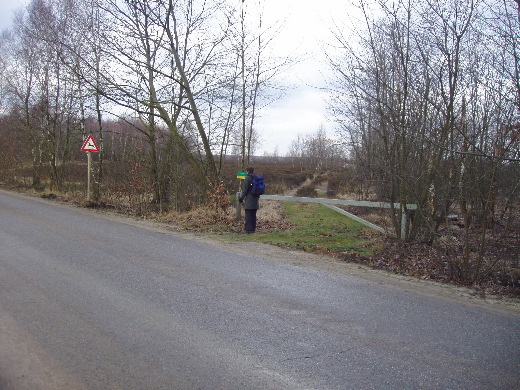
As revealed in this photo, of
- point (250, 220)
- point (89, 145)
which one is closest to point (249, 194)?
point (250, 220)

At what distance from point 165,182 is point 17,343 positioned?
1167cm

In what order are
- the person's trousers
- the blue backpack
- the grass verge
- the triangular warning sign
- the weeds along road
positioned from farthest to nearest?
1. the triangular warning sign
2. the person's trousers
3. the blue backpack
4. the grass verge
5. the weeds along road

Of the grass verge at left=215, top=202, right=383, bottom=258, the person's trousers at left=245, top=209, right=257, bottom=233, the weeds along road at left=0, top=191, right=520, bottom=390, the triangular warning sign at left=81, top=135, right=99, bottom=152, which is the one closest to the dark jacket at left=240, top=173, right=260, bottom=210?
the person's trousers at left=245, top=209, right=257, bottom=233

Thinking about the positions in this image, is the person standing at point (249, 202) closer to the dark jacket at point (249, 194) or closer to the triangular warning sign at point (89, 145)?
the dark jacket at point (249, 194)

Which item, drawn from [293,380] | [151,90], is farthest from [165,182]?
[293,380]

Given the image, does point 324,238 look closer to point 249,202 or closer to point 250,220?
point 250,220

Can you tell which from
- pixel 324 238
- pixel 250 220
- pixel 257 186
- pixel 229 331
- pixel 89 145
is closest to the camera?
pixel 229 331

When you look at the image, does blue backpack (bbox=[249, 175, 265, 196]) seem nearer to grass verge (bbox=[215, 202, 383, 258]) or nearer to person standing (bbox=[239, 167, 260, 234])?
person standing (bbox=[239, 167, 260, 234])

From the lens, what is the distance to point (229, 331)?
15.1 ft

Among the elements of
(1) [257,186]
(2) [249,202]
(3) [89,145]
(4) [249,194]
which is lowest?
(2) [249,202]

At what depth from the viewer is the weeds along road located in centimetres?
370

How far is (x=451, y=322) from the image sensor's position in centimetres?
511

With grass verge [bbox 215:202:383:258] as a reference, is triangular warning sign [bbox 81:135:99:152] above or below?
above

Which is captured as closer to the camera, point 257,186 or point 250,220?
point 257,186
